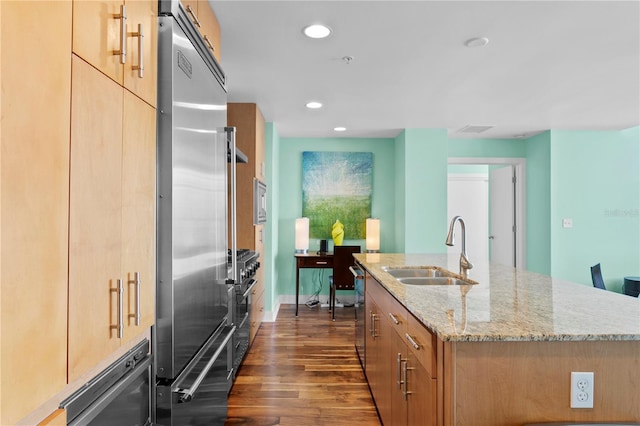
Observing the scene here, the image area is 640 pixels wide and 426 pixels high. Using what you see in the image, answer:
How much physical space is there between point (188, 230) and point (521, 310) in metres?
1.29

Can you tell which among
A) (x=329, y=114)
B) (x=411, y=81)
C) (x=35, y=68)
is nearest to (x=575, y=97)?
(x=411, y=81)

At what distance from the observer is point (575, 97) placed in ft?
12.4

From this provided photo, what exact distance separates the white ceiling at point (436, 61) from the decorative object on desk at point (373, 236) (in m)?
1.46

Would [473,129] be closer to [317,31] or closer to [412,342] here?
[317,31]

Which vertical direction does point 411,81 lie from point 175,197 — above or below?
above

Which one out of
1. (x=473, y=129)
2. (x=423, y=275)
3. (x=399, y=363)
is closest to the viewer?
(x=399, y=363)

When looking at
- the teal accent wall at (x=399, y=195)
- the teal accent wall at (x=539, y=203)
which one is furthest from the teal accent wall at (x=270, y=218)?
the teal accent wall at (x=539, y=203)

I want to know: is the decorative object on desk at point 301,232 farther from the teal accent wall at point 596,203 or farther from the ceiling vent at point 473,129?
the teal accent wall at point 596,203

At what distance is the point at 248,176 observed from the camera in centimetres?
395

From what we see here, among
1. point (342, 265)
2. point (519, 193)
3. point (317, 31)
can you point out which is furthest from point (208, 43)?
A: point (519, 193)

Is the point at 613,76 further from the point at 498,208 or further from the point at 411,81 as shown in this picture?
the point at 498,208

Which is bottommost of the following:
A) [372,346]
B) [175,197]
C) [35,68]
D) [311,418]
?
[311,418]

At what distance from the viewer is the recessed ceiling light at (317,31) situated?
2.35 meters

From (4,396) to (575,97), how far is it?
15.1 ft
